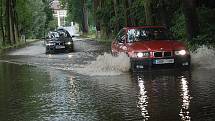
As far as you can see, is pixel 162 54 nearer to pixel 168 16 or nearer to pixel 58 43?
pixel 58 43

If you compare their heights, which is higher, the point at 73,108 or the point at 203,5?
the point at 203,5

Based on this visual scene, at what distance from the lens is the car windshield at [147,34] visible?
17766 mm

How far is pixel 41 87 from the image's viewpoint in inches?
562

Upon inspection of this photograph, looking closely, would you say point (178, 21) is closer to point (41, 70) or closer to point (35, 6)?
Answer: point (41, 70)

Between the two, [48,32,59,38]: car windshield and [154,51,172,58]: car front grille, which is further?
[48,32,59,38]: car windshield

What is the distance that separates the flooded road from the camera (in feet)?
30.6

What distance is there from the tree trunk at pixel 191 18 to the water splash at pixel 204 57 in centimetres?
451

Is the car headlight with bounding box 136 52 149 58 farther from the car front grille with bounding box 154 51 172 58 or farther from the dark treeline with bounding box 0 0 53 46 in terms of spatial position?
the dark treeline with bounding box 0 0 53 46

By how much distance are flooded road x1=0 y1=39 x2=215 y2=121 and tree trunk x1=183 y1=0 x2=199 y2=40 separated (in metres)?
5.84

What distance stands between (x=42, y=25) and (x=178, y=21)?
76322mm

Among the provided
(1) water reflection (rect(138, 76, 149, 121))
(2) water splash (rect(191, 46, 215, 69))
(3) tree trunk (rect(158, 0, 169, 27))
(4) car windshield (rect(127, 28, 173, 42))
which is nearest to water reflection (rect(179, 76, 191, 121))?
(1) water reflection (rect(138, 76, 149, 121))

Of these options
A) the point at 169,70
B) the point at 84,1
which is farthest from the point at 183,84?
the point at 84,1

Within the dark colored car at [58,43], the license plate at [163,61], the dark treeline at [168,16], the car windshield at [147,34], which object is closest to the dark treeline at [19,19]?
the dark treeline at [168,16]

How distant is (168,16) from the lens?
35.5 metres
